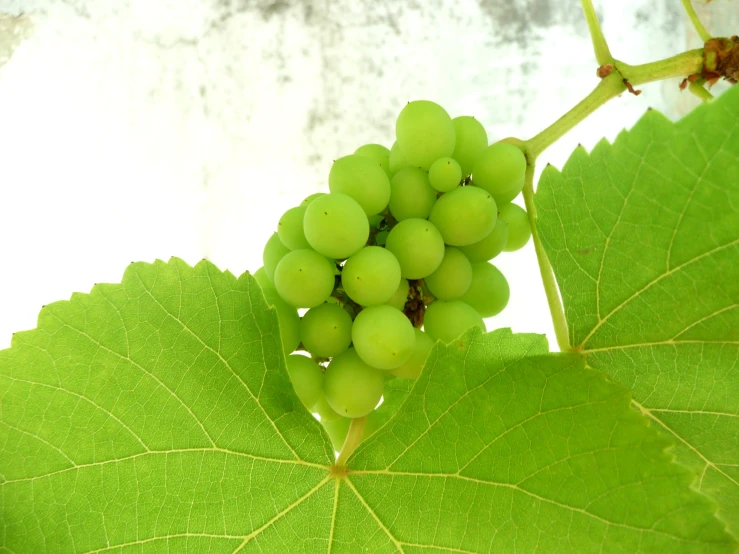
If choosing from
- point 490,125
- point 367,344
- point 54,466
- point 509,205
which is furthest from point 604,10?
point 54,466

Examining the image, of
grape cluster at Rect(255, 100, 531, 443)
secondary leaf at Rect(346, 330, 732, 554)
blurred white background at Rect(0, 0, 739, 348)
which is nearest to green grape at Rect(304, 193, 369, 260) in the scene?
grape cluster at Rect(255, 100, 531, 443)

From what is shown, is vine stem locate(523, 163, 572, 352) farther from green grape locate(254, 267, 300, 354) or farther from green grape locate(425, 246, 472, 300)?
green grape locate(254, 267, 300, 354)

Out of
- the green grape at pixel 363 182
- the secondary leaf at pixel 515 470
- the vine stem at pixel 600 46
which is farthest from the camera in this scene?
the vine stem at pixel 600 46

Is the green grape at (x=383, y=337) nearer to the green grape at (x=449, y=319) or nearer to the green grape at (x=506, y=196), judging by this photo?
the green grape at (x=449, y=319)

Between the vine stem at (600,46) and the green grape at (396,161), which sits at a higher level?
the vine stem at (600,46)

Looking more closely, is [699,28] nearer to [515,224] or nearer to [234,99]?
[515,224]

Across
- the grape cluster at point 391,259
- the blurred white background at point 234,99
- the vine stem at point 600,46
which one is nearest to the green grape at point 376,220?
the grape cluster at point 391,259
